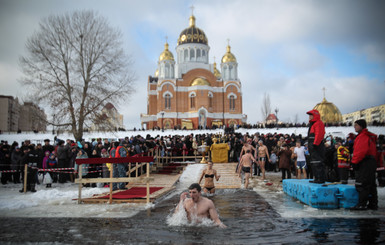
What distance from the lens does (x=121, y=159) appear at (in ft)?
27.4

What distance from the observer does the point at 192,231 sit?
5133 mm

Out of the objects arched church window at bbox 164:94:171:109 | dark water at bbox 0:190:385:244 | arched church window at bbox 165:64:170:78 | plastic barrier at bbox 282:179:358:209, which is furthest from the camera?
arched church window at bbox 165:64:170:78

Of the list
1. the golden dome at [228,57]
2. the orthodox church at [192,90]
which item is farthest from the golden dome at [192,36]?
the golden dome at [228,57]

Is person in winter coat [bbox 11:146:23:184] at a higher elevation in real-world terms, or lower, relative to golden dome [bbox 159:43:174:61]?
lower

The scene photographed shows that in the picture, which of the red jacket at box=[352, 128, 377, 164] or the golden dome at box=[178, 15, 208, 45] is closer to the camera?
the red jacket at box=[352, 128, 377, 164]

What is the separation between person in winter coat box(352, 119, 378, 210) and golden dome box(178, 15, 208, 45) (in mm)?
53140

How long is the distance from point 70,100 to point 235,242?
20036mm

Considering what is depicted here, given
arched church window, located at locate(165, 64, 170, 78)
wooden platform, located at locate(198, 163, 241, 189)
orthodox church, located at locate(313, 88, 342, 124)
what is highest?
arched church window, located at locate(165, 64, 170, 78)

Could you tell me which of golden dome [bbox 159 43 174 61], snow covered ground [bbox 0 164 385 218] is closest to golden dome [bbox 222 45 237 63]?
golden dome [bbox 159 43 174 61]

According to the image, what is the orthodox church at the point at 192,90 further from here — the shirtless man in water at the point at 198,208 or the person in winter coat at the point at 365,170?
the shirtless man in water at the point at 198,208

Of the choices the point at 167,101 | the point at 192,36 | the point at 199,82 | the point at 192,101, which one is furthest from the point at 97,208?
the point at 192,36

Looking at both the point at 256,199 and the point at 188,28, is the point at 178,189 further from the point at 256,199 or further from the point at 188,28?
the point at 188,28

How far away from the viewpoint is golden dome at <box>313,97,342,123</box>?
163 ft

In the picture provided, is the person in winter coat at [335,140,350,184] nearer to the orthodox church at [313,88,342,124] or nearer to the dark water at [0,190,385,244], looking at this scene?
the dark water at [0,190,385,244]
